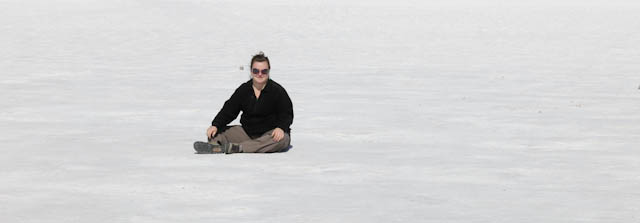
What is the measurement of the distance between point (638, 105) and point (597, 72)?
276 inches

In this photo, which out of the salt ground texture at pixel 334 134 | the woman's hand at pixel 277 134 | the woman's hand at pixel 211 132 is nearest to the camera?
the salt ground texture at pixel 334 134

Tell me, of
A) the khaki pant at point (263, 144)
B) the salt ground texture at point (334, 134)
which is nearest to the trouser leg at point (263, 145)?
the khaki pant at point (263, 144)

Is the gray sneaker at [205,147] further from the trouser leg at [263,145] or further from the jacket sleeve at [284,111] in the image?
the jacket sleeve at [284,111]

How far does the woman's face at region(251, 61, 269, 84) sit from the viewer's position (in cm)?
1047

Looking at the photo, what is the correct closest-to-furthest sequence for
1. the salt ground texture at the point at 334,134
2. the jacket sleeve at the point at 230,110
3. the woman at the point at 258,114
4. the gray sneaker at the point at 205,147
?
the salt ground texture at the point at 334,134
the gray sneaker at the point at 205,147
the woman at the point at 258,114
the jacket sleeve at the point at 230,110

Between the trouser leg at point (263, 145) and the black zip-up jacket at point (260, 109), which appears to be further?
the black zip-up jacket at point (260, 109)

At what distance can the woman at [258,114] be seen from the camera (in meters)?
10.5

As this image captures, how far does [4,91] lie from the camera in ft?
54.0

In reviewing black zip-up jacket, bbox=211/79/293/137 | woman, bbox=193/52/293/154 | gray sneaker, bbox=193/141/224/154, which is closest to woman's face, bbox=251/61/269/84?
woman, bbox=193/52/293/154

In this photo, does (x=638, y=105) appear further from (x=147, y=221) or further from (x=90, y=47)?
(x=90, y=47)

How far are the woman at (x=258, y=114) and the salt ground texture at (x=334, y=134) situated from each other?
27cm

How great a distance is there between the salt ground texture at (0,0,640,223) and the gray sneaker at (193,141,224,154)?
20cm

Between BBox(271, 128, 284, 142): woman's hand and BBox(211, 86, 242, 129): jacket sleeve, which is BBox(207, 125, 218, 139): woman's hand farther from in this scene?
BBox(271, 128, 284, 142): woman's hand

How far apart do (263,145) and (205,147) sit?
20.2 inches
